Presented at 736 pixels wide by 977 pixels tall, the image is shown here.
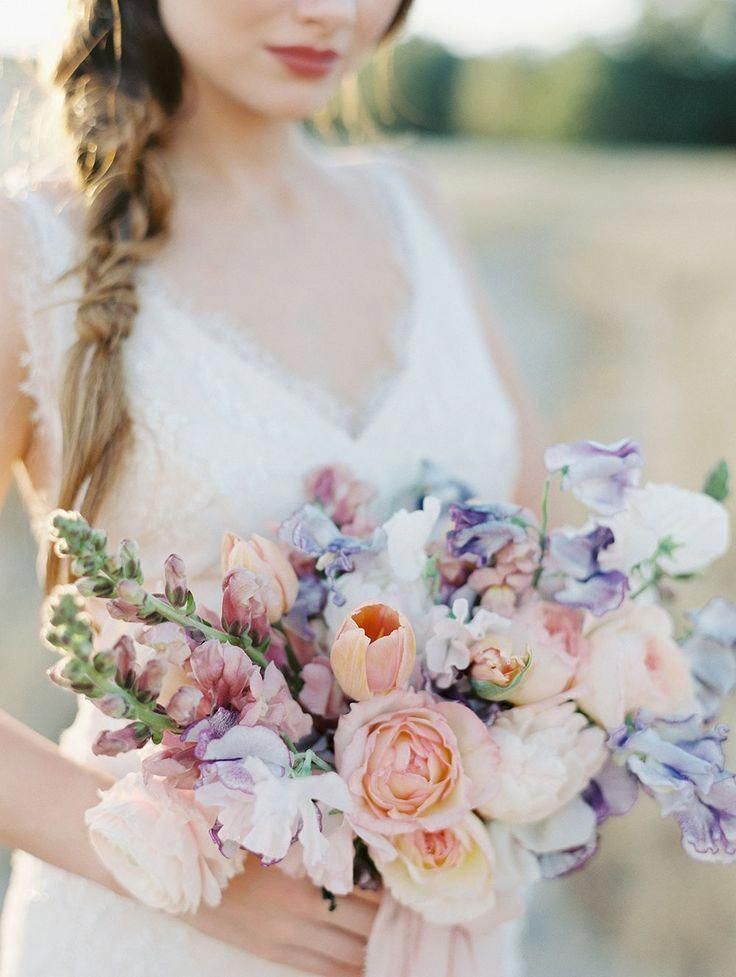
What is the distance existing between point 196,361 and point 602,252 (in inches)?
387

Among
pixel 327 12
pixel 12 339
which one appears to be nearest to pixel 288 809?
pixel 12 339

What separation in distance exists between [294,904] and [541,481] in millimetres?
942

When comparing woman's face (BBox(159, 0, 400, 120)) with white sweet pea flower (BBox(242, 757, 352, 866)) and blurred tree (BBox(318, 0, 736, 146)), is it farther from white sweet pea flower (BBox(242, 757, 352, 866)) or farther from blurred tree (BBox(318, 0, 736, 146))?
blurred tree (BBox(318, 0, 736, 146))

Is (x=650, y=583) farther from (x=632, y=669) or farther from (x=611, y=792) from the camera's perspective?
(x=611, y=792)

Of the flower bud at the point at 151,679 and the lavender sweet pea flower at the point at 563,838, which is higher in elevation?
the flower bud at the point at 151,679

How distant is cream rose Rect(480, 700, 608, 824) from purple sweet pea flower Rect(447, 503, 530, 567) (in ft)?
0.60

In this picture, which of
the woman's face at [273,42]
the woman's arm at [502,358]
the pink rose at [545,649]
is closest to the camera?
the pink rose at [545,649]

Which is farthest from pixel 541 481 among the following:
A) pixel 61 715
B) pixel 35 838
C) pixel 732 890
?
pixel 61 715

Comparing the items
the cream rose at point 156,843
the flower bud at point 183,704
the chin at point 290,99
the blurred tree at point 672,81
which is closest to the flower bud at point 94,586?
the flower bud at point 183,704

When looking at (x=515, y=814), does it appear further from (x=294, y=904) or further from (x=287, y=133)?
(x=287, y=133)

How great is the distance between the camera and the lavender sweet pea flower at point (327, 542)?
133cm

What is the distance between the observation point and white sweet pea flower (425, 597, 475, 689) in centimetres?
125

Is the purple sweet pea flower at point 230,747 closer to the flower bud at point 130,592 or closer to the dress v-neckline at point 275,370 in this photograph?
the flower bud at point 130,592

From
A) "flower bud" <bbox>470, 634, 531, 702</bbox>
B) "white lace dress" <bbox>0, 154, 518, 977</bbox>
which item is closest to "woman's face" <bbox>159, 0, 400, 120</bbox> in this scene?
"white lace dress" <bbox>0, 154, 518, 977</bbox>
